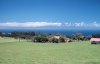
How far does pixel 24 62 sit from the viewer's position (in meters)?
14.4

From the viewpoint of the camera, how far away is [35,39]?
3956 cm

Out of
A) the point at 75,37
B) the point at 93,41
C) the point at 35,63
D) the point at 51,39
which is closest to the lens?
the point at 35,63

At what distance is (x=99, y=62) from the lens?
14.5 m

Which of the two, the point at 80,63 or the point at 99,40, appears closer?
the point at 80,63

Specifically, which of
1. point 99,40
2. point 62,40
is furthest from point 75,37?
point 99,40

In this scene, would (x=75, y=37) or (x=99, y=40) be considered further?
(x=75, y=37)

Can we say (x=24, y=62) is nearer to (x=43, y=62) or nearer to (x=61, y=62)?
(x=43, y=62)

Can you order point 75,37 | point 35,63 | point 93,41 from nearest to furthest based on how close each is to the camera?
point 35,63
point 93,41
point 75,37

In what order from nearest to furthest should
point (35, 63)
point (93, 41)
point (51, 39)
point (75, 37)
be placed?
point (35, 63) → point (93, 41) → point (51, 39) → point (75, 37)

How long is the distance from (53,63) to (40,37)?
24.8 m

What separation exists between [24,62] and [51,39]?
2448 cm

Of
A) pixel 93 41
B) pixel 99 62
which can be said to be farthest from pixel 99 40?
pixel 99 62

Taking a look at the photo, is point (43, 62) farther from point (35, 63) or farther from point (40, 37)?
point (40, 37)

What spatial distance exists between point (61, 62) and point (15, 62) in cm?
315
